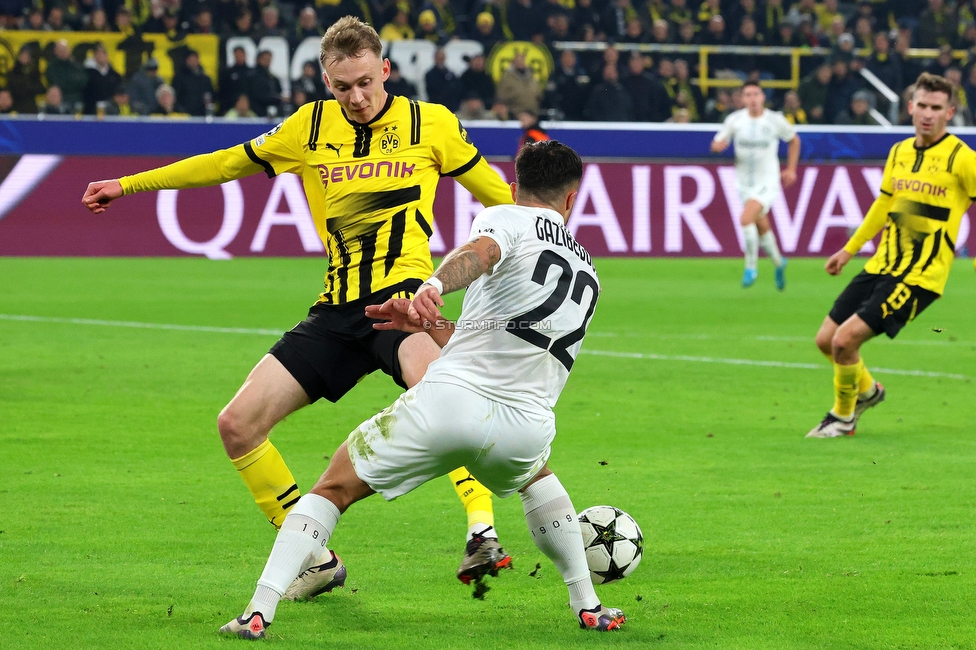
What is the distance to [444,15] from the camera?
2355cm

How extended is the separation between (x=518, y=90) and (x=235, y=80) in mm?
4425

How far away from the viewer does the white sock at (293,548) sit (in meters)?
4.04

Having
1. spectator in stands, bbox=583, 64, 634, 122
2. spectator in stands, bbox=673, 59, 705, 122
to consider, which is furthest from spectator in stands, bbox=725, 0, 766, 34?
spectator in stands, bbox=583, 64, 634, 122

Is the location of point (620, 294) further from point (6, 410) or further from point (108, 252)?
point (6, 410)

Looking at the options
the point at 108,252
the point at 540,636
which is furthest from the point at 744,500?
the point at 108,252

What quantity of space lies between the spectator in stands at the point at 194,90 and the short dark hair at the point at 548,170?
17.0m

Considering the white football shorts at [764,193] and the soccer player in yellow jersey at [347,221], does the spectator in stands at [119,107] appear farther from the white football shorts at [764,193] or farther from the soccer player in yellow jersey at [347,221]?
the soccer player in yellow jersey at [347,221]

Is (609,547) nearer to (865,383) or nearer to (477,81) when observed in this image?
(865,383)

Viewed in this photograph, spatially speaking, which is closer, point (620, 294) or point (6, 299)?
point (6, 299)

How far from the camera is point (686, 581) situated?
494 cm

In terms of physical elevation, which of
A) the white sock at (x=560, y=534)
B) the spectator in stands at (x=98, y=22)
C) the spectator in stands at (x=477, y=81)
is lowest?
the spectator in stands at (x=477, y=81)

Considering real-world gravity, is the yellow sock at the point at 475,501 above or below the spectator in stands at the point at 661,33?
above

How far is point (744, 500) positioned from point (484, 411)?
105 inches

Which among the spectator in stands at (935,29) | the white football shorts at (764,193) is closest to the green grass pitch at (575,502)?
the white football shorts at (764,193)
